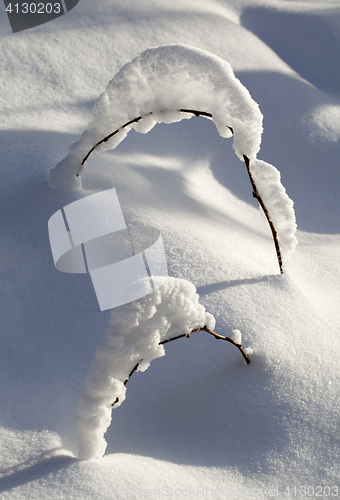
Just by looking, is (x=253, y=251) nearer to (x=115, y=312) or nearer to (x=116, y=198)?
(x=116, y=198)

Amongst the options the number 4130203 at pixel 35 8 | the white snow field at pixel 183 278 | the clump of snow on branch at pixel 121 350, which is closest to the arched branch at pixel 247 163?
the white snow field at pixel 183 278

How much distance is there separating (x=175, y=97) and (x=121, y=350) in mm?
1002

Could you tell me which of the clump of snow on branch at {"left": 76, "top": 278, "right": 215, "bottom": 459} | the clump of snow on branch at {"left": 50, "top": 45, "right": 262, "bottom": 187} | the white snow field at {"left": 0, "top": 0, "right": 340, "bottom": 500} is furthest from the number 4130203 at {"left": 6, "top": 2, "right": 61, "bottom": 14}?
the clump of snow on branch at {"left": 76, "top": 278, "right": 215, "bottom": 459}

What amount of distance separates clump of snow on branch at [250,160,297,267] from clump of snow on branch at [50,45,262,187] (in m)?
0.08

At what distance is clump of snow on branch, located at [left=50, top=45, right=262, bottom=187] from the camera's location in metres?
1.39

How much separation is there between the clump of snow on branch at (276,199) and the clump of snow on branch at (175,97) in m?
0.08

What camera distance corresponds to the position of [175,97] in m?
1.52

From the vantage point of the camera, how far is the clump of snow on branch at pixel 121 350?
0.97 meters

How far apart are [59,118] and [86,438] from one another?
187 centimetres

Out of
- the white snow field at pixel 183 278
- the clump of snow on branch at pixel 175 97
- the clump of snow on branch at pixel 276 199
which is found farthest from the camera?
the clump of snow on branch at pixel 276 199

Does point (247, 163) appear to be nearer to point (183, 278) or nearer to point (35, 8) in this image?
point (183, 278)

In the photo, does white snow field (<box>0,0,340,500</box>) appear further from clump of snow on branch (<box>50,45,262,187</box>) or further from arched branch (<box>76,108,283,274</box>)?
clump of snow on branch (<box>50,45,262,187</box>)

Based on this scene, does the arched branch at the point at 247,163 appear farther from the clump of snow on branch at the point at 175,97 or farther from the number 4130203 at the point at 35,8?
the number 4130203 at the point at 35,8

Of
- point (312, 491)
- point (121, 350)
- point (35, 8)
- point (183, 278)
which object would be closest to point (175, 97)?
point (183, 278)
